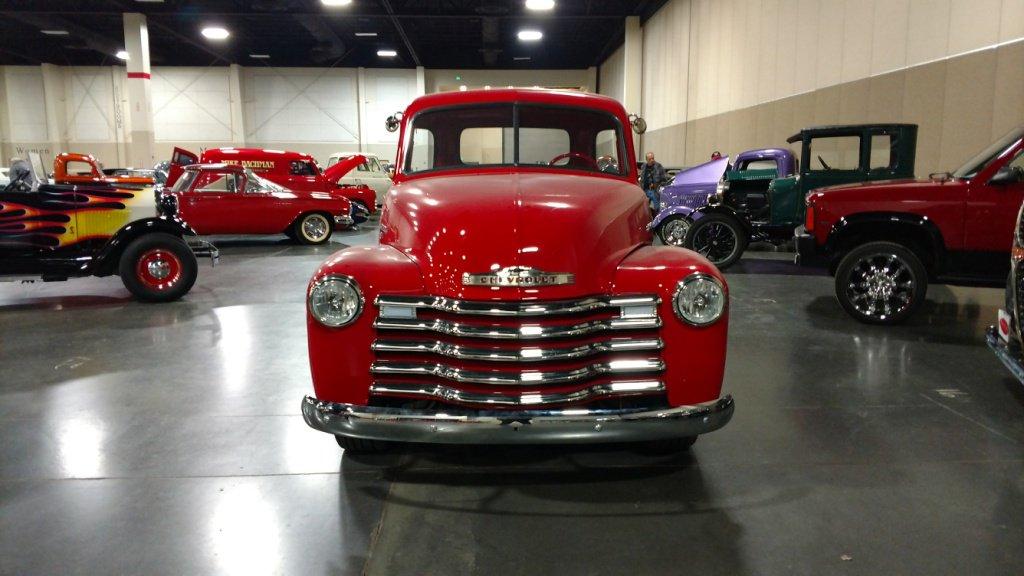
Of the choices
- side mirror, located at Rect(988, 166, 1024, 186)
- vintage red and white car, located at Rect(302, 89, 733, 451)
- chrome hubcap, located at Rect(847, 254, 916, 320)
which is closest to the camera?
vintage red and white car, located at Rect(302, 89, 733, 451)

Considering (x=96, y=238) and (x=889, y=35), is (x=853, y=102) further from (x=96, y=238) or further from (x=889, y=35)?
(x=96, y=238)

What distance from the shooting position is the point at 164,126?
2945 centimetres

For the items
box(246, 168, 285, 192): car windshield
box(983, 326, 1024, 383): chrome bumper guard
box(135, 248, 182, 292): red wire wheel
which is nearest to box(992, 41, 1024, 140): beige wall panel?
box(983, 326, 1024, 383): chrome bumper guard

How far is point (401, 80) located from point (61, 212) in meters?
24.7

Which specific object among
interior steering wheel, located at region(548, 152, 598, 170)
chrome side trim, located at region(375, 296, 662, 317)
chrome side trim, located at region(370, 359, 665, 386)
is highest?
interior steering wheel, located at region(548, 152, 598, 170)

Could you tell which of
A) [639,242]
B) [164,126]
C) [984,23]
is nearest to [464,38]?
[164,126]

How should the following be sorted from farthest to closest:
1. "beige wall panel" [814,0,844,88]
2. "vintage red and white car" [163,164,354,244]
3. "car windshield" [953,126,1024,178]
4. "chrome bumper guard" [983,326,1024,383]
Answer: "vintage red and white car" [163,164,354,244]
"beige wall panel" [814,0,844,88]
"car windshield" [953,126,1024,178]
"chrome bumper guard" [983,326,1024,383]

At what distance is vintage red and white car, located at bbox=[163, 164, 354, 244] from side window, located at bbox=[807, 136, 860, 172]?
27.1ft

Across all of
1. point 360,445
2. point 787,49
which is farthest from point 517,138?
point 787,49

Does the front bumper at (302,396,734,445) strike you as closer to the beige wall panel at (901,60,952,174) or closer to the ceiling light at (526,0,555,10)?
the beige wall panel at (901,60,952,174)

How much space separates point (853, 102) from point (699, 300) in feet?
→ 29.6

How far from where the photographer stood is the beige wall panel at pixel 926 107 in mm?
8438

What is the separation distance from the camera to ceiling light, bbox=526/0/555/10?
18269 millimetres

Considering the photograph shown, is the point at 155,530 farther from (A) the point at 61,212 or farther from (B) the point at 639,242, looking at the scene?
(A) the point at 61,212
